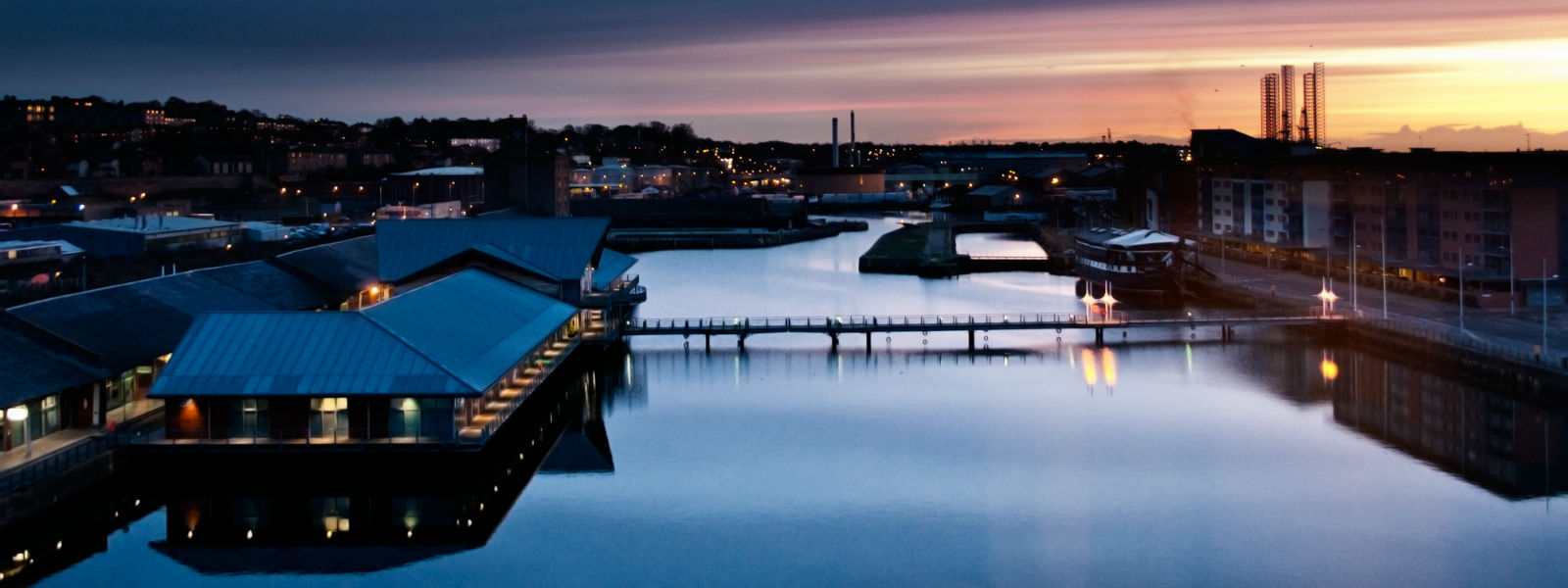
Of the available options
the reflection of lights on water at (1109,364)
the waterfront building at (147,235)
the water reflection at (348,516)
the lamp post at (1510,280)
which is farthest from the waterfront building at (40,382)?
the lamp post at (1510,280)

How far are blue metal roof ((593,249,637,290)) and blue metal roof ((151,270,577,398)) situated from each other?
7.23m

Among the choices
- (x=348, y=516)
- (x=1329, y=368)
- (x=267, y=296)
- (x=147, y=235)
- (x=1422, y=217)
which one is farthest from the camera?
(x=147, y=235)

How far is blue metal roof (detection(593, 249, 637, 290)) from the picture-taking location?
2208 centimetres

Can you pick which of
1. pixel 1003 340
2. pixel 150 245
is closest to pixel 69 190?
pixel 150 245

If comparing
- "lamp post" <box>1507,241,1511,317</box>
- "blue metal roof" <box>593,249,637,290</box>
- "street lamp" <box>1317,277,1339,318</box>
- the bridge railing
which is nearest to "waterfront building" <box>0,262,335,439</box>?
"blue metal roof" <box>593,249,637,290</box>

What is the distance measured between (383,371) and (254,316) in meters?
1.72

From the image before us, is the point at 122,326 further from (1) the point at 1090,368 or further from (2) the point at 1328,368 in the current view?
(2) the point at 1328,368

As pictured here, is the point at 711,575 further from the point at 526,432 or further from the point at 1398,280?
the point at 1398,280

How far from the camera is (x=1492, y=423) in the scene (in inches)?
576

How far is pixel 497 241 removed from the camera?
21.1 meters

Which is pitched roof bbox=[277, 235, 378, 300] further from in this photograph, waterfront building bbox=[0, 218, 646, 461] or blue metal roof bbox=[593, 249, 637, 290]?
blue metal roof bbox=[593, 249, 637, 290]

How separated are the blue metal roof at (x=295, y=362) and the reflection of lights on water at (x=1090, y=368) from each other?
27.0 feet

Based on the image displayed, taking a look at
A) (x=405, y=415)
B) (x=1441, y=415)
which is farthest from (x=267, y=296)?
(x=1441, y=415)

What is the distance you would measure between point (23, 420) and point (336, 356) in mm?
2500
